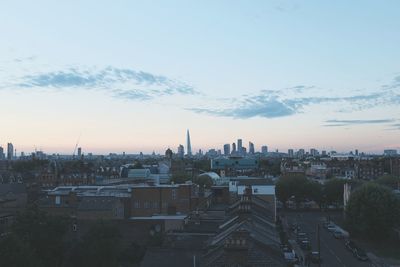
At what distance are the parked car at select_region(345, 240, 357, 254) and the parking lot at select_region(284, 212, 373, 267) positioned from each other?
0.36 m

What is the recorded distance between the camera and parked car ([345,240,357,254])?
5666 centimetres

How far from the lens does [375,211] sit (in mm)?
62812

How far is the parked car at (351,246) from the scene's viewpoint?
2231 inches

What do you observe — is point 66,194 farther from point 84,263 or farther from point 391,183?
point 391,183

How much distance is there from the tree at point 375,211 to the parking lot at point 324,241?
130 inches

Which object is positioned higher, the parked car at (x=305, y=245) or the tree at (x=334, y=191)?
the tree at (x=334, y=191)

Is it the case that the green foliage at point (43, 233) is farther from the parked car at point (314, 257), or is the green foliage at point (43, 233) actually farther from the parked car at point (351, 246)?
the parked car at point (351, 246)

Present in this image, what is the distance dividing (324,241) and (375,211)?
6.97 metres

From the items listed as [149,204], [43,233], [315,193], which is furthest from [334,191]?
[43,233]


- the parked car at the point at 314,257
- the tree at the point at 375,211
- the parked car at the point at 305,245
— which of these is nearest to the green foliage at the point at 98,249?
the parked car at the point at 314,257

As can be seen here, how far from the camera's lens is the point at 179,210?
61844 millimetres

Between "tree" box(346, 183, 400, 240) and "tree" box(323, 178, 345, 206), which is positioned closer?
"tree" box(346, 183, 400, 240)

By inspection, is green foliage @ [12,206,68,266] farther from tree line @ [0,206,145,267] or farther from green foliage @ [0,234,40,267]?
green foliage @ [0,234,40,267]

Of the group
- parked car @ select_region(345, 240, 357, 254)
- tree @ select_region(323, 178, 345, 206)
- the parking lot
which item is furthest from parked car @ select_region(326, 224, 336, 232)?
tree @ select_region(323, 178, 345, 206)
